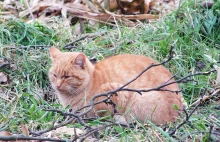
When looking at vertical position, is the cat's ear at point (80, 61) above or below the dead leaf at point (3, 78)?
above

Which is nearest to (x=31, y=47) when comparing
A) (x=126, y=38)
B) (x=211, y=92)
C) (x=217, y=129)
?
(x=126, y=38)

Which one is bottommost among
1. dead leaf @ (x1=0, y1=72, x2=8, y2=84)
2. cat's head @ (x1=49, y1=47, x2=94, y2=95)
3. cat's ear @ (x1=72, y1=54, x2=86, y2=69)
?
dead leaf @ (x1=0, y1=72, x2=8, y2=84)

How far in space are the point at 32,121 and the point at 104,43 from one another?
2472 millimetres

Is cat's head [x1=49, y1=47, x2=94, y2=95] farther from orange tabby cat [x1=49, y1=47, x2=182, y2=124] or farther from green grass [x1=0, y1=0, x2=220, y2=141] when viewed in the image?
green grass [x1=0, y1=0, x2=220, y2=141]

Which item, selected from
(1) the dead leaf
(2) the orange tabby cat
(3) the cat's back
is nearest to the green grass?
(1) the dead leaf

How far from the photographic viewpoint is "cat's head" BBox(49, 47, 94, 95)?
5188mm

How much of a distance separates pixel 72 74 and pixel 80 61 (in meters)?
0.15

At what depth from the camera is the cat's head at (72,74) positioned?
5.19 meters

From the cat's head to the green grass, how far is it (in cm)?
31

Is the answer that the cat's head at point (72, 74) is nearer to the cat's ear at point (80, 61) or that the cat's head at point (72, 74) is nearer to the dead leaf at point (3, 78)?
the cat's ear at point (80, 61)

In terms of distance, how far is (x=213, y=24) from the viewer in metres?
6.93

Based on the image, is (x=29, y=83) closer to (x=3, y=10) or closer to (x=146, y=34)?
(x=146, y=34)

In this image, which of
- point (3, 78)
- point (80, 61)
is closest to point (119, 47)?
point (3, 78)

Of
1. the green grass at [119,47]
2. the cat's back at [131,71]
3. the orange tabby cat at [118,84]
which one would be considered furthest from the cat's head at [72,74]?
the green grass at [119,47]
